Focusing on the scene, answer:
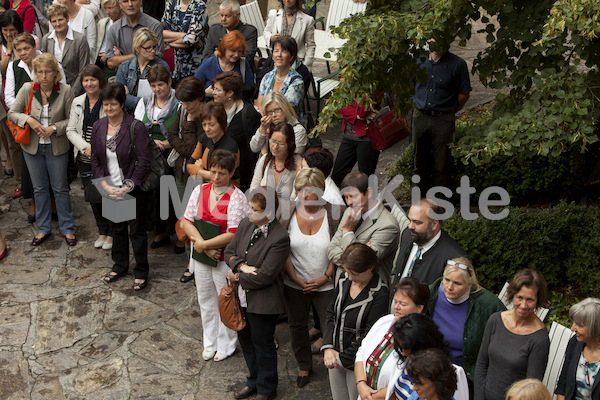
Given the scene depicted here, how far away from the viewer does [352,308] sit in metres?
5.33

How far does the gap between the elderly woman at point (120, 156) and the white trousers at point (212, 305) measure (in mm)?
1234

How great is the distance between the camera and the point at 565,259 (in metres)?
7.33

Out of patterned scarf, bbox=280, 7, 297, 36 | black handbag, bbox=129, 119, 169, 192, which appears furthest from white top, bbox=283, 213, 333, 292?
patterned scarf, bbox=280, 7, 297, 36

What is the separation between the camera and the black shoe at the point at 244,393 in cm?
628

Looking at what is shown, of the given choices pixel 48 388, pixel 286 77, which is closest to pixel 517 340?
pixel 48 388

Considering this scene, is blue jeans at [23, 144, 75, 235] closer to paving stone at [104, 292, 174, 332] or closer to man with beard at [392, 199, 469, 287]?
paving stone at [104, 292, 174, 332]

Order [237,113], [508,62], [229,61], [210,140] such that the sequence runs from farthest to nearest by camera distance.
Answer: [229,61], [237,113], [210,140], [508,62]

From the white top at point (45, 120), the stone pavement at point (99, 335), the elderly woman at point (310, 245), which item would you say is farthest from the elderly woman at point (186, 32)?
the elderly woman at point (310, 245)

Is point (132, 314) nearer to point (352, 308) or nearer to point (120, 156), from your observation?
point (120, 156)

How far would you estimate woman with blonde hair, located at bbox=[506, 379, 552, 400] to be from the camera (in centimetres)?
401

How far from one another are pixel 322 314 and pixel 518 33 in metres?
2.82

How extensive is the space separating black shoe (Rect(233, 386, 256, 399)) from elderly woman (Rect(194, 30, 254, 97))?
3.38m

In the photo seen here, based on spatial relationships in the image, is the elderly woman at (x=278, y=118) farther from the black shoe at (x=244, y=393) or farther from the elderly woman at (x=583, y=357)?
the elderly woman at (x=583, y=357)

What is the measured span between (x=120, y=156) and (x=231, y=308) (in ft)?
7.50
